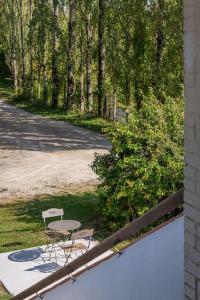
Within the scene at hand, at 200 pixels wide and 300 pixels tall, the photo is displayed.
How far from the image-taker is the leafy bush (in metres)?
10.4

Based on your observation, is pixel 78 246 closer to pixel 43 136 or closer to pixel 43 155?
pixel 43 155

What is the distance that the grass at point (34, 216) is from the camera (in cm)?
1091

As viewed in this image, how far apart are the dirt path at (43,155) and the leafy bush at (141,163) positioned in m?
4.05

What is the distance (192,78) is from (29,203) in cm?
1066

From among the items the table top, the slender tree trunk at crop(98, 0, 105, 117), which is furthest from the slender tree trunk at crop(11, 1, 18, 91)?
the table top

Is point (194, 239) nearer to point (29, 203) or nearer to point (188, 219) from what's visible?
point (188, 219)

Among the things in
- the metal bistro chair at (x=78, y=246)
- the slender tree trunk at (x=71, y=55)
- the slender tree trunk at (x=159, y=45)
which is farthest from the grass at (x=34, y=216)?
the slender tree trunk at (x=71, y=55)

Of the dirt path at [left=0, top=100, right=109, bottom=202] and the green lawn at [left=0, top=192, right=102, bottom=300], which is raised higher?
the dirt path at [left=0, top=100, right=109, bottom=202]

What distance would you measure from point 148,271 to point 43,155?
1465 centimetres

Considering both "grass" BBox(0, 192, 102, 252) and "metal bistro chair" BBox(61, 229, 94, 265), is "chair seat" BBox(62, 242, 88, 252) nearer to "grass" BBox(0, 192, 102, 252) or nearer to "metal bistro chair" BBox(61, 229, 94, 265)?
"metal bistro chair" BBox(61, 229, 94, 265)

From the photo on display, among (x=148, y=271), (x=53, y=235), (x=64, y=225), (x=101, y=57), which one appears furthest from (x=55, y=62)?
(x=148, y=271)

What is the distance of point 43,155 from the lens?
18922 mm

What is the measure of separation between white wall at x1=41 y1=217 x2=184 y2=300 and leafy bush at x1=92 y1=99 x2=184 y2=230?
5480 mm

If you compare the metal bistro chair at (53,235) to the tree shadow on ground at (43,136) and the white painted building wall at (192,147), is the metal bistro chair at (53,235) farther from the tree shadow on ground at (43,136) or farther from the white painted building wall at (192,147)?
the tree shadow on ground at (43,136)
